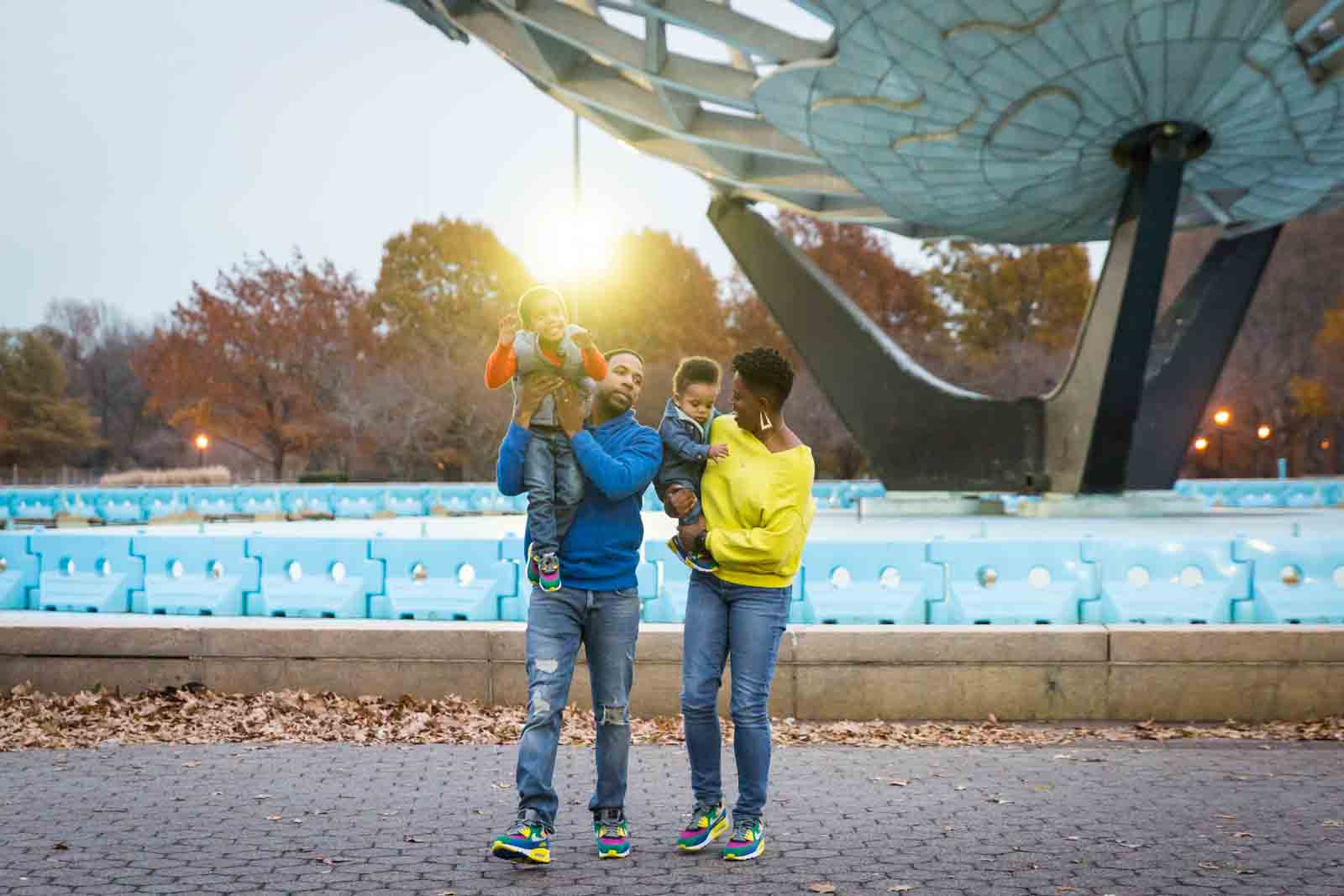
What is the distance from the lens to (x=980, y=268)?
2441 inches

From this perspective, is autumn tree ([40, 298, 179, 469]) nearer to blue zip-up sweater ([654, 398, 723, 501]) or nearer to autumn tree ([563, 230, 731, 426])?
autumn tree ([563, 230, 731, 426])

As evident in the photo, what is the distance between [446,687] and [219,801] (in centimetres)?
283

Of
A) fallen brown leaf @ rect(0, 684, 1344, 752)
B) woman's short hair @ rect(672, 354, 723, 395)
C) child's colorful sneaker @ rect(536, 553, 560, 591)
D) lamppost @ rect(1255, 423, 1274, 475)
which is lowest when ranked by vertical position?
fallen brown leaf @ rect(0, 684, 1344, 752)

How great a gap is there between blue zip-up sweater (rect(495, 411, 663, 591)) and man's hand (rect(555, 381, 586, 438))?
0.06m

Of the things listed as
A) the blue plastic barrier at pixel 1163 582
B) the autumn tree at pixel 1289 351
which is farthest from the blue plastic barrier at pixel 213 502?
the autumn tree at pixel 1289 351

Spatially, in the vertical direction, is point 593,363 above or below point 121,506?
above

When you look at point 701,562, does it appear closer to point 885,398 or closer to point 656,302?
point 885,398

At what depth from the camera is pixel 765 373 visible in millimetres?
5387

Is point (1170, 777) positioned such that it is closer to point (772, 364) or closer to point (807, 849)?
point (807, 849)

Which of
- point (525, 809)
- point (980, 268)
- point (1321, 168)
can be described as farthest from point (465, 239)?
point (525, 809)

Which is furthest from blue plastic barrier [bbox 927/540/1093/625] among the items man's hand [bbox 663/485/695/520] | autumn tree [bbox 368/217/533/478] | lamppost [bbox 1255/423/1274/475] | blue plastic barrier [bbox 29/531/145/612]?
lamppost [bbox 1255/423/1274/475]

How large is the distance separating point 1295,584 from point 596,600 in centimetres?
710

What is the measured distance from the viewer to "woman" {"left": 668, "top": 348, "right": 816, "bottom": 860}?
5246 millimetres

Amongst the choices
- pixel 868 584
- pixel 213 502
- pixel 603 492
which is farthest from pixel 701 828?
pixel 213 502
